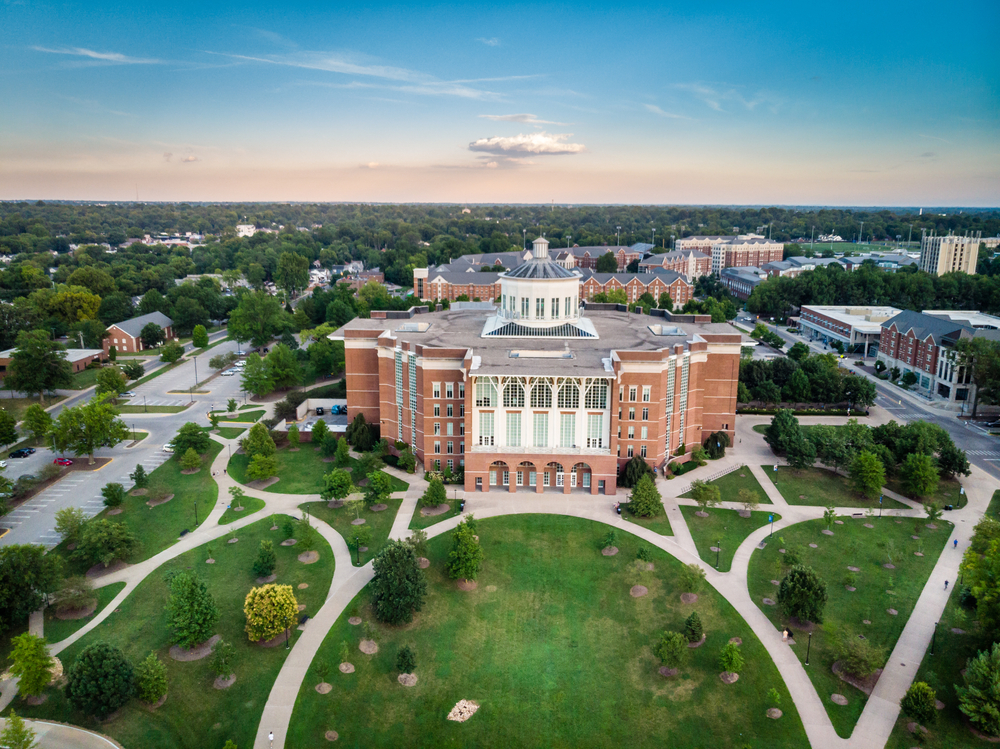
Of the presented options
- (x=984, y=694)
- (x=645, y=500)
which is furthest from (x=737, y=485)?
(x=984, y=694)

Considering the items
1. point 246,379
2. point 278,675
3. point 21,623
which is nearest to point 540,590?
point 278,675

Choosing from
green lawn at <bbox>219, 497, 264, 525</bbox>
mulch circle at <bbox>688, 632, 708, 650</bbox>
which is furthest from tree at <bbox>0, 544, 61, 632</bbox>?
mulch circle at <bbox>688, 632, 708, 650</bbox>

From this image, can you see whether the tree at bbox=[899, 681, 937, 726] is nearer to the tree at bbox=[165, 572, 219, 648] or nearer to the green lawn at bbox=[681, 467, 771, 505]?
the green lawn at bbox=[681, 467, 771, 505]

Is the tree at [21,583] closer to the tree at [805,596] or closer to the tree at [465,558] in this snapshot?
the tree at [465,558]

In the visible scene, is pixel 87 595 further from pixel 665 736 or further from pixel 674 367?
pixel 674 367

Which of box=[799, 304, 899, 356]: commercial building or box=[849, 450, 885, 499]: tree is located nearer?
box=[849, 450, 885, 499]: tree

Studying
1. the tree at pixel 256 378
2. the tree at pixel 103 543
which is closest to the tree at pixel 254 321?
the tree at pixel 256 378

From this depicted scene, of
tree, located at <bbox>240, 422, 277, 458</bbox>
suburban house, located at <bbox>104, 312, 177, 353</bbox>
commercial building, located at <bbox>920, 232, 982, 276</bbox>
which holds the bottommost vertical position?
tree, located at <bbox>240, 422, 277, 458</bbox>
